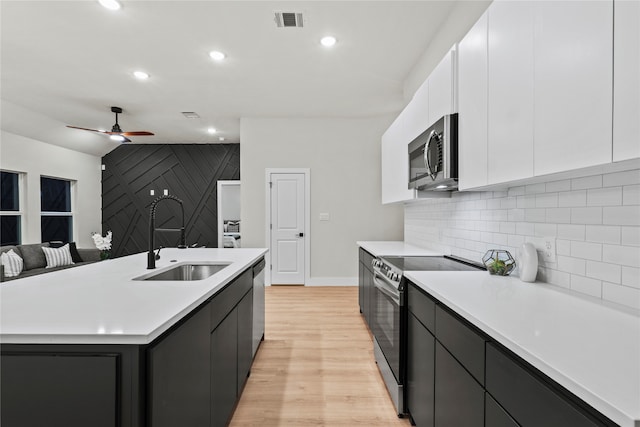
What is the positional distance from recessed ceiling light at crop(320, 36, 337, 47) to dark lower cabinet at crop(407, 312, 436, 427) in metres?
2.63

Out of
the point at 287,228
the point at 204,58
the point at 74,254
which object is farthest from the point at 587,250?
the point at 74,254

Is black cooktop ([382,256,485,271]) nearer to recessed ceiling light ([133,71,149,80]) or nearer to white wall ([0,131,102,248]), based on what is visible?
recessed ceiling light ([133,71,149,80])

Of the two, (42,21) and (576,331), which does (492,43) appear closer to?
(576,331)

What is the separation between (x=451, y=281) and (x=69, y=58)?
14.5 feet

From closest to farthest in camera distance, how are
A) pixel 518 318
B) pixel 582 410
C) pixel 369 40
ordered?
pixel 582 410 → pixel 518 318 → pixel 369 40

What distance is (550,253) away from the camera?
1.57m

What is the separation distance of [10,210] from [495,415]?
7.65 metres

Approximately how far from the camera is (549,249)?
1.58 metres

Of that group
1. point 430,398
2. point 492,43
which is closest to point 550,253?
point 430,398

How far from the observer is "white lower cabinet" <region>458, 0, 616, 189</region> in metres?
0.94

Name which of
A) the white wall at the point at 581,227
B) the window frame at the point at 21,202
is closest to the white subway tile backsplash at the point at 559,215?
the white wall at the point at 581,227

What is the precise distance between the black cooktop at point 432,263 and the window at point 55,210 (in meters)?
7.27

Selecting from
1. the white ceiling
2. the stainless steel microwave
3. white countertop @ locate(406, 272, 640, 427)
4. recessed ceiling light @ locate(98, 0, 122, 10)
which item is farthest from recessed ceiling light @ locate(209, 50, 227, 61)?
white countertop @ locate(406, 272, 640, 427)

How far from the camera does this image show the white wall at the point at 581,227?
3.86 feet
